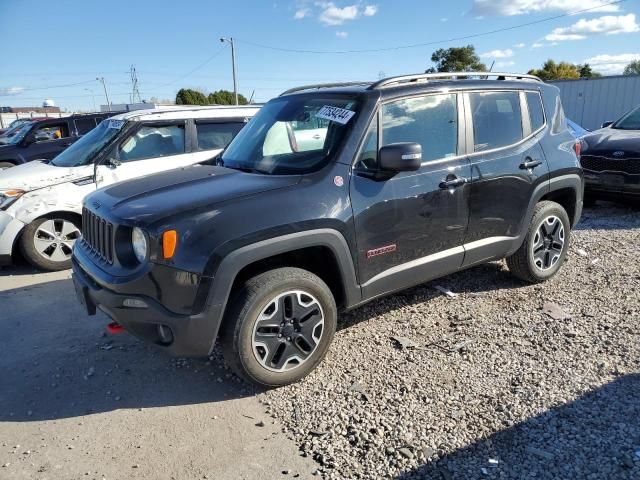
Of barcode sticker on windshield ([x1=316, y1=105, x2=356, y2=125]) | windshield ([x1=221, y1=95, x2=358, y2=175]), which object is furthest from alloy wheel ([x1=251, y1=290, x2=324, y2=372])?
barcode sticker on windshield ([x1=316, y1=105, x2=356, y2=125])

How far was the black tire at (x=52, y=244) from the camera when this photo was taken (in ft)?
18.8

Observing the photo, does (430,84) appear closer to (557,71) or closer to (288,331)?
(288,331)

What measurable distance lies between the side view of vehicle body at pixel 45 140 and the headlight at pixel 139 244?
7650mm

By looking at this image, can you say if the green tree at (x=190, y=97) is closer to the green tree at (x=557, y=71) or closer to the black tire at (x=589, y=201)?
the green tree at (x=557, y=71)

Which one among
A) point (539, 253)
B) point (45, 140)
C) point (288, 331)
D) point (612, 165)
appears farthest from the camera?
point (45, 140)

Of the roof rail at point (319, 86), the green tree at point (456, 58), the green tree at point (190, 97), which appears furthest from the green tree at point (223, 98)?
the roof rail at point (319, 86)

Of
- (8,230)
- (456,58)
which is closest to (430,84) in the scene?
(8,230)

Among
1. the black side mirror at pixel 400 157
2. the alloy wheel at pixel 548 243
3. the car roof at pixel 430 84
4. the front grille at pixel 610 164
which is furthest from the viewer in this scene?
the front grille at pixel 610 164

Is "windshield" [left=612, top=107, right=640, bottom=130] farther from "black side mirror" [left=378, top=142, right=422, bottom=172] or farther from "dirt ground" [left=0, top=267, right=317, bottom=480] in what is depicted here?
"dirt ground" [left=0, top=267, right=317, bottom=480]

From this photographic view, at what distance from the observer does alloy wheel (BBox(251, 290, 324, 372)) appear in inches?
120

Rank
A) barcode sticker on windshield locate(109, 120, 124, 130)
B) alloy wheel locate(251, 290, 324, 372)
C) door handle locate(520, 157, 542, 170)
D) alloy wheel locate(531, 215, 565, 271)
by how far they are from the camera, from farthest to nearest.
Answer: barcode sticker on windshield locate(109, 120, 124, 130) → alloy wheel locate(531, 215, 565, 271) → door handle locate(520, 157, 542, 170) → alloy wheel locate(251, 290, 324, 372)

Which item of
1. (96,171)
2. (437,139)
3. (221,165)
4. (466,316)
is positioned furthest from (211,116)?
(466,316)

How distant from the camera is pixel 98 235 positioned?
10.8ft

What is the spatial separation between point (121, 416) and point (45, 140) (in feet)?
30.9
